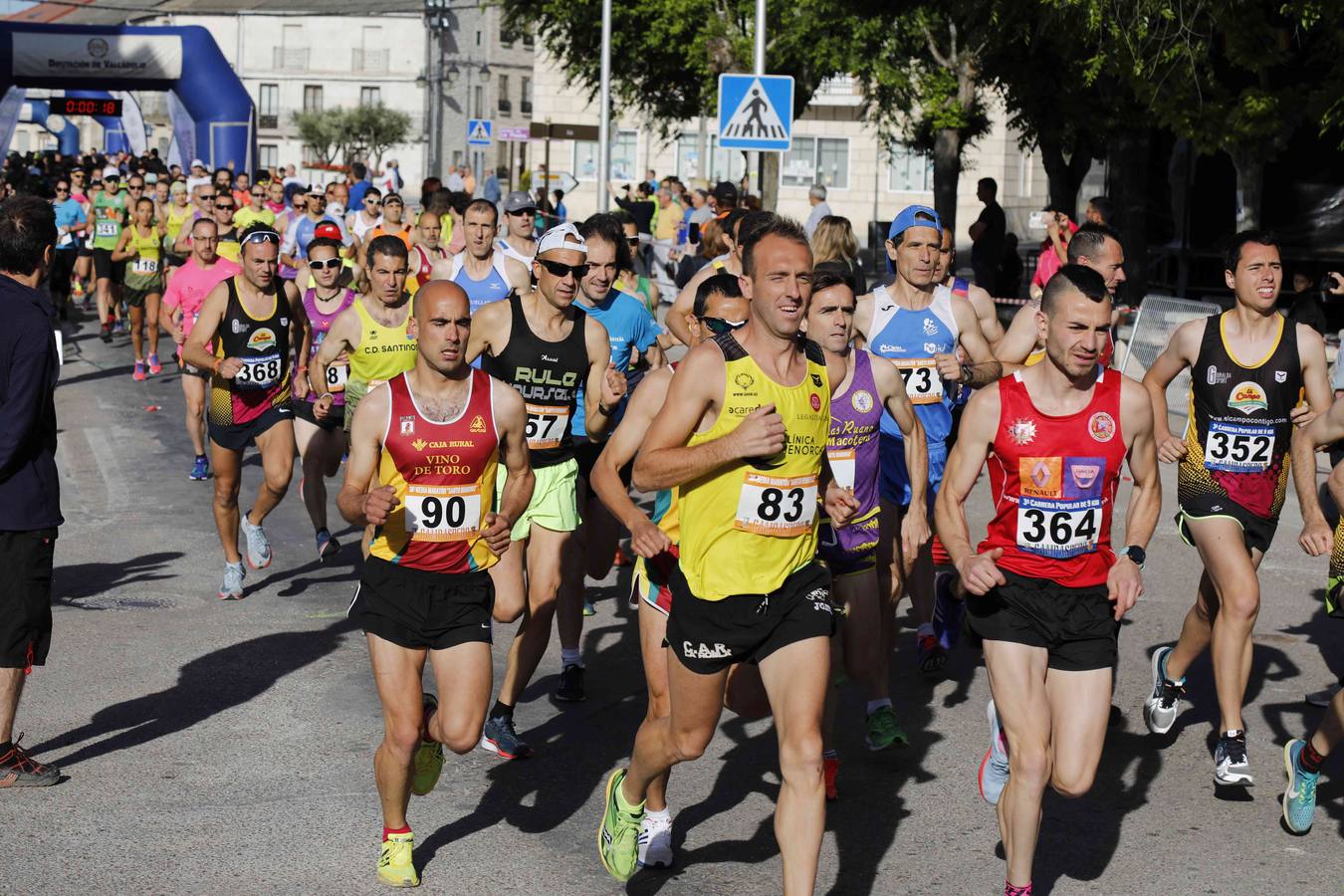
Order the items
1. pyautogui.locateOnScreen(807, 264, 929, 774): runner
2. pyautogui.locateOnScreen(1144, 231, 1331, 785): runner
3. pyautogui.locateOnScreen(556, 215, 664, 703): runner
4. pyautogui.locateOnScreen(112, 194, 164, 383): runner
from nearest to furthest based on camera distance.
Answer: pyautogui.locateOnScreen(807, 264, 929, 774): runner < pyautogui.locateOnScreen(1144, 231, 1331, 785): runner < pyautogui.locateOnScreen(556, 215, 664, 703): runner < pyautogui.locateOnScreen(112, 194, 164, 383): runner

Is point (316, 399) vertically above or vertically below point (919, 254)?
below

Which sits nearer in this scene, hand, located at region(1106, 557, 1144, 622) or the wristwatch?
hand, located at region(1106, 557, 1144, 622)

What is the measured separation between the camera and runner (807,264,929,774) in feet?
21.0

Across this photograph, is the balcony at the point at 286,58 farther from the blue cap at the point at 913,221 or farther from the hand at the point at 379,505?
the hand at the point at 379,505

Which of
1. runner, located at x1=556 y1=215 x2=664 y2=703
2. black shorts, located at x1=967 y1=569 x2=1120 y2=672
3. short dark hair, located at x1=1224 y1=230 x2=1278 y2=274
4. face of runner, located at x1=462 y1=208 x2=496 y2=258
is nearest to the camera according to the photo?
black shorts, located at x1=967 y1=569 x2=1120 y2=672

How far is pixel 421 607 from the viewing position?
5566 mm

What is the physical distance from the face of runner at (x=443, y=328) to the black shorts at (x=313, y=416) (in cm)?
426

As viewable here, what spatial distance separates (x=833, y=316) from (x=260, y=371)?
4.35 meters

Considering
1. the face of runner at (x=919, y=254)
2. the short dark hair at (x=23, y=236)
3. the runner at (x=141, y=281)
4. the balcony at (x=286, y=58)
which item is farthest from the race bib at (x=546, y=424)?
the balcony at (x=286, y=58)

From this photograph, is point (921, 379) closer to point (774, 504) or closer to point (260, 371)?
point (774, 504)

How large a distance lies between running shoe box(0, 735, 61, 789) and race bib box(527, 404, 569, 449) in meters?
2.29

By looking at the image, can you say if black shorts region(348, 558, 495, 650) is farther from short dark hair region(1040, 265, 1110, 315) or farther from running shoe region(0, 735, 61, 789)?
short dark hair region(1040, 265, 1110, 315)

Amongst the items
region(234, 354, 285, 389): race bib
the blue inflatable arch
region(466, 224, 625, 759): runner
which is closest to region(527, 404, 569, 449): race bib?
region(466, 224, 625, 759): runner

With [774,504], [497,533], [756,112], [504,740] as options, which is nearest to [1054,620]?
[774,504]
